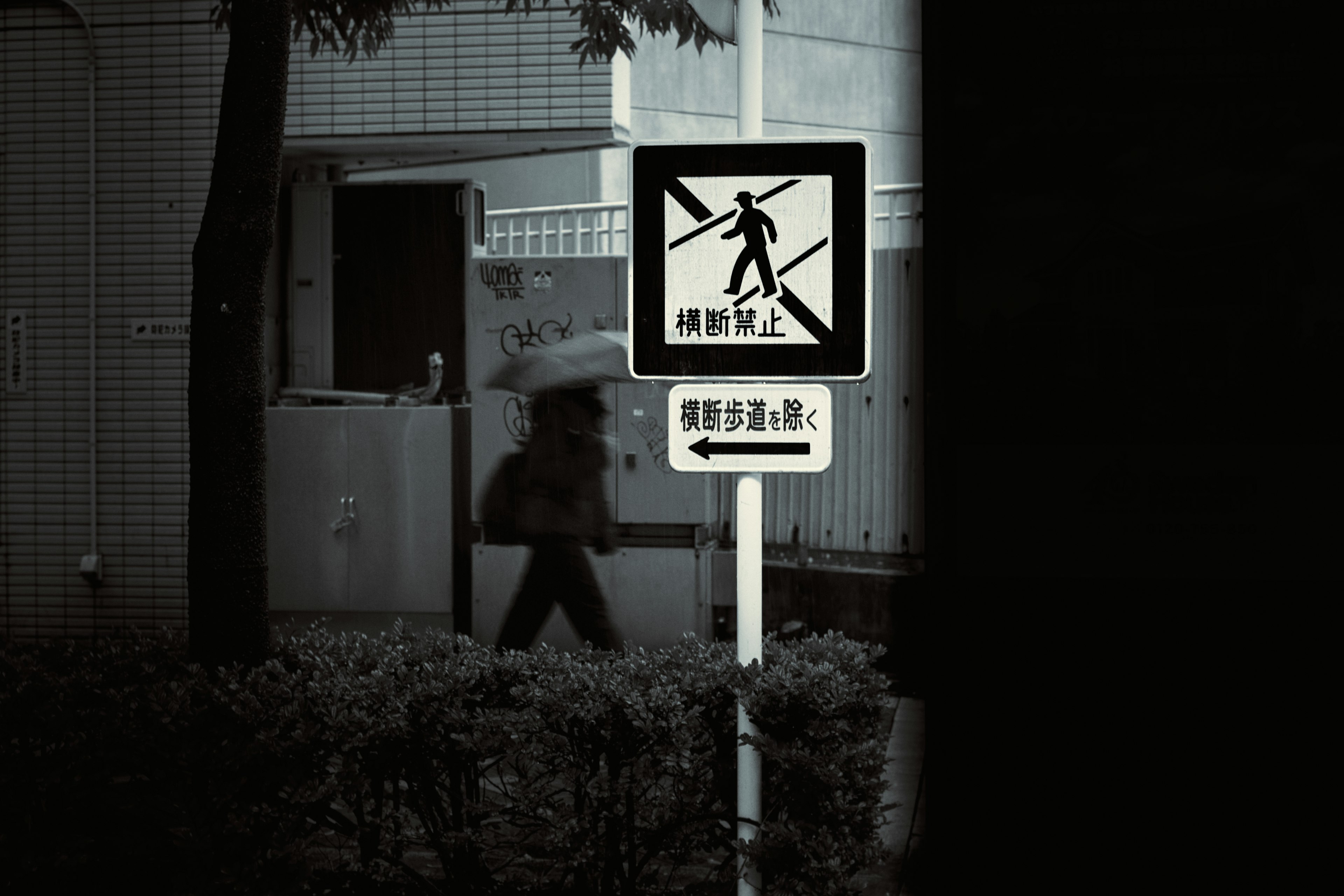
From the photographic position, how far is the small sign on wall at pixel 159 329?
26.2 ft

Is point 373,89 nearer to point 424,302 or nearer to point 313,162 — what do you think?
point 313,162

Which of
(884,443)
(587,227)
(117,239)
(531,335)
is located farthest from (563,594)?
(117,239)

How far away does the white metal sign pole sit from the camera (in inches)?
130

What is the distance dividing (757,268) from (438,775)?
1785 mm

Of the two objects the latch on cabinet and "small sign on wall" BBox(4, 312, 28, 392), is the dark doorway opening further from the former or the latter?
"small sign on wall" BBox(4, 312, 28, 392)

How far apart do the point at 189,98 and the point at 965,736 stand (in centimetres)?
697

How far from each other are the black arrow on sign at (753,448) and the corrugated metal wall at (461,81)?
4.80 meters

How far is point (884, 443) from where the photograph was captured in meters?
8.09

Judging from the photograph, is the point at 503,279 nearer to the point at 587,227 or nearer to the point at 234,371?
the point at 587,227

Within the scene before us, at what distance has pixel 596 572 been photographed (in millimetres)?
7672

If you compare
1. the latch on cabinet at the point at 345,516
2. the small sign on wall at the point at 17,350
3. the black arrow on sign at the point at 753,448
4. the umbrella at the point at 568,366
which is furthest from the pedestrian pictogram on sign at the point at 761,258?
the small sign on wall at the point at 17,350

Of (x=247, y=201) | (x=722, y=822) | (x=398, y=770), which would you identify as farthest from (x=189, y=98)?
(x=722, y=822)

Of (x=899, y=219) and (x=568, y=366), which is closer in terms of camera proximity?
(x=568, y=366)

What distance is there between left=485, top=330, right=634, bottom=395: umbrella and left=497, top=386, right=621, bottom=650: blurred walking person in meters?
0.07
